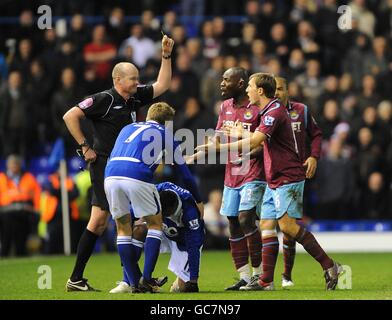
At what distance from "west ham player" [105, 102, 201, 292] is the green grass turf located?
17.9 inches

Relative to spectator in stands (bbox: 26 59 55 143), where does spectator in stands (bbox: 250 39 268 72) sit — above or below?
above

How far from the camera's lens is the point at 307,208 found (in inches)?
805

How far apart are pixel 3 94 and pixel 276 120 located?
440 inches

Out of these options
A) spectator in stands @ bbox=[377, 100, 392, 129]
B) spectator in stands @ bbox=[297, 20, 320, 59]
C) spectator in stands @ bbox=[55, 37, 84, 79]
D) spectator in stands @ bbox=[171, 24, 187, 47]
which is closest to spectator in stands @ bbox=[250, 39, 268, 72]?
spectator in stands @ bbox=[297, 20, 320, 59]

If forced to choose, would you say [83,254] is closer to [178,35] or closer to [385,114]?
[385,114]

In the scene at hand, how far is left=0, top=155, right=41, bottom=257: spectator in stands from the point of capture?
19938 mm

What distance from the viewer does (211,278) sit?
14047 mm

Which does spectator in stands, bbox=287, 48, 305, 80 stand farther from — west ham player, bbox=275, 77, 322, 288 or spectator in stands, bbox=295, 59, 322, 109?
west ham player, bbox=275, 77, 322, 288

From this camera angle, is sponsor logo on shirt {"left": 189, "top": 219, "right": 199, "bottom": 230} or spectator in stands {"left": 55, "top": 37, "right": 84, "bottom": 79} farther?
spectator in stands {"left": 55, "top": 37, "right": 84, "bottom": 79}

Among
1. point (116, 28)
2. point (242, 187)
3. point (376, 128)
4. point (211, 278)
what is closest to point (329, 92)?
point (376, 128)

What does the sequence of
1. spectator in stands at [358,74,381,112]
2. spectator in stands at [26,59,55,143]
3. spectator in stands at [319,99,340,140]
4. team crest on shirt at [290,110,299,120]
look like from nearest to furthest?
1. team crest on shirt at [290,110,299,120]
2. spectator in stands at [319,99,340,140]
3. spectator in stands at [358,74,381,112]
4. spectator in stands at [26,59,55,143]

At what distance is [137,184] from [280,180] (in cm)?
162

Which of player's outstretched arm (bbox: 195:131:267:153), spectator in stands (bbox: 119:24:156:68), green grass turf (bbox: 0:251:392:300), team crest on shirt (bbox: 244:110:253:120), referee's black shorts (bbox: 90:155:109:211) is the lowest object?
green grass turf (bbox: 0:251:392:300)

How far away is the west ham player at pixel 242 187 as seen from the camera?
12.5m
